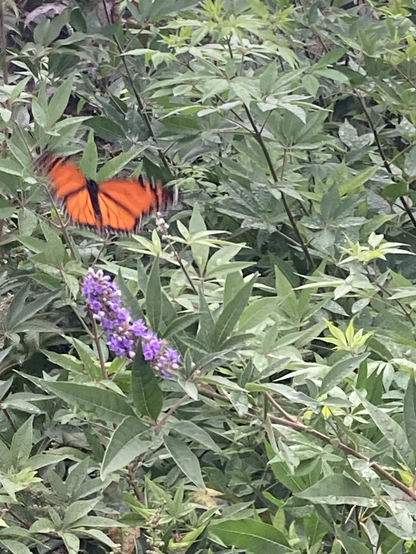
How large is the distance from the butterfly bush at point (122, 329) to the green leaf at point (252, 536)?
209mm

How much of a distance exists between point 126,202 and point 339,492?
760mm

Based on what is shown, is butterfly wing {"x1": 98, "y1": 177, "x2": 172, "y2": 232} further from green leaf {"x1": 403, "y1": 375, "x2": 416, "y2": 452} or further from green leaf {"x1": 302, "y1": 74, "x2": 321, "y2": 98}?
green leaf {"x1": 403, "y1": 375, "x2": 416, "y2": 452}

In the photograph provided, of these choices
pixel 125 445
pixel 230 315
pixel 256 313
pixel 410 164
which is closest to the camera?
pixel 125 445

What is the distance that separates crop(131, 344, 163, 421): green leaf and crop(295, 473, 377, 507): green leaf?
0.20 m

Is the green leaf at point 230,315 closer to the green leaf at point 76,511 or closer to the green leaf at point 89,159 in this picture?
the green leaf at point 76,511

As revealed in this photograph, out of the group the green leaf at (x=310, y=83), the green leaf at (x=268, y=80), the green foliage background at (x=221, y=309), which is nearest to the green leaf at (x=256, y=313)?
the green foliage background at (x=221, y=309)

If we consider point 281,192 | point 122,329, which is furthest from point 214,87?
point 122,329

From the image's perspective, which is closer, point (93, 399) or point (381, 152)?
point (93, 399)

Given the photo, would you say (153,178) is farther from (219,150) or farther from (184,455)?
(184,455)

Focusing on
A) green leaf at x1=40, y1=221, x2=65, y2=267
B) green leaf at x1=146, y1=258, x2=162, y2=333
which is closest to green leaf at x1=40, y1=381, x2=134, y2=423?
green leaf at x1=146, y1=258, x2=162, y2=333

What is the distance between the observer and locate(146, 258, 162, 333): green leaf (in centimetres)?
83

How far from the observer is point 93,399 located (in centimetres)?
78

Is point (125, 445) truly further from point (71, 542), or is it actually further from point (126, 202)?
point (126, 202)

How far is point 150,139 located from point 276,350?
984mm
